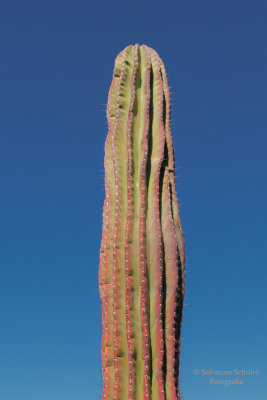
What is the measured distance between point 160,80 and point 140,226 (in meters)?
1.72

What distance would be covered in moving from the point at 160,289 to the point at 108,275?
446mm

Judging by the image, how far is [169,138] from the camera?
5.42 m

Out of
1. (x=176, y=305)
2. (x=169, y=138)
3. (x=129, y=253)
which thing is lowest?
(x=176, y=305)

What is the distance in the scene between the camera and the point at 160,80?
5.71 meters

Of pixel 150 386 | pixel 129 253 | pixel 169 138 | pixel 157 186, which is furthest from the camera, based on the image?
pixel 169 138

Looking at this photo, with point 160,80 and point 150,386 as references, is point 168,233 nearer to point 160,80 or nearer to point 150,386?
point 150,386

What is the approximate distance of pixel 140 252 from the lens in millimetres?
4680

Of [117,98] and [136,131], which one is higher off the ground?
[117,98]

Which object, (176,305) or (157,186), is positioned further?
(157,186)

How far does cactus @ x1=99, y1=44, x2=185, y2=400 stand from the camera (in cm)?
442

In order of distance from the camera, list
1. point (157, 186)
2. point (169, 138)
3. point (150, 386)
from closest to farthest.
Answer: point (150, 386), point (157, 186), point (169, 138)

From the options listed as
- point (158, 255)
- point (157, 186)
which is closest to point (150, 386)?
point (158, 255)

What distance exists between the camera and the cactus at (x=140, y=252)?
14.5ft

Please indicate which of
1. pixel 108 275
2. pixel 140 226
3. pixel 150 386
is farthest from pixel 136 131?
pixel 150 386
